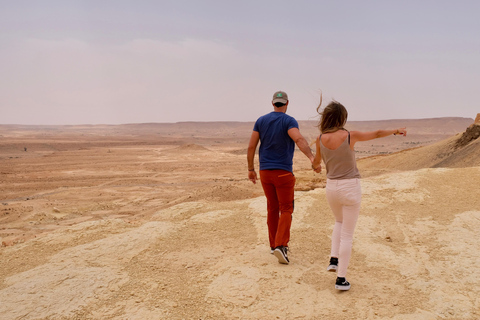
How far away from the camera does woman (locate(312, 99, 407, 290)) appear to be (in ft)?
12.0

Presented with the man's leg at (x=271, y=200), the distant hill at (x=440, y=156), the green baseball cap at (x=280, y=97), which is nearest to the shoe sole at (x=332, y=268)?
the man's leg at (x=271, y=200)

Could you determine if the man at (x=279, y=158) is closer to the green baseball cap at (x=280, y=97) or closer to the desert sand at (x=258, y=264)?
the green baseball cap at (x=280, y=97)

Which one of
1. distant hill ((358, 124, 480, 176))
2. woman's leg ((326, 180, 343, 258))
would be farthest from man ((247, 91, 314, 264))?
distant hill ((358, 124, 480, 176))

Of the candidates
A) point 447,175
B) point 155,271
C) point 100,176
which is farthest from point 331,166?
point 100,176

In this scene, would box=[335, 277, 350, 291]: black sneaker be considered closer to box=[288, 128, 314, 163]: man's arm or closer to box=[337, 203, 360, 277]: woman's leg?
box=[337, 203, 360, 277]: woman's leg

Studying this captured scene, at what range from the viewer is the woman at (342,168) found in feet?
12.0

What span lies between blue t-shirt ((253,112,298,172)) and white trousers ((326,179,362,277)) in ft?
2.18

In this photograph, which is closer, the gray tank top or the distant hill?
the gray tank top

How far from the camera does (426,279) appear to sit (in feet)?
13.9

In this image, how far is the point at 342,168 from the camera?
12.1 feet

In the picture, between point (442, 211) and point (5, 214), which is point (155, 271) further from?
point (5, 214)

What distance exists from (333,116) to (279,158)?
2.62 feet

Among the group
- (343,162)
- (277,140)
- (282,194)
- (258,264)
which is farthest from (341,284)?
(277,140)

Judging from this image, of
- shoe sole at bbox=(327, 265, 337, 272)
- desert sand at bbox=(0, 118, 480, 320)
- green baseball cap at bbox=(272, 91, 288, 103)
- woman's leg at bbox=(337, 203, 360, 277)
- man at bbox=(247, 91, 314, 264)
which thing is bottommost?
desert sand at bbox=(0, 118, 480, 320)
